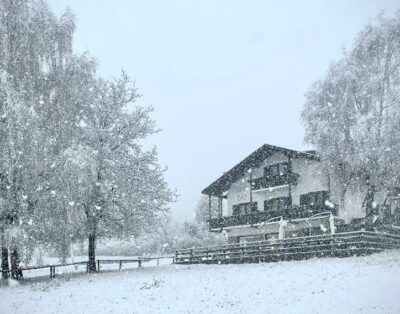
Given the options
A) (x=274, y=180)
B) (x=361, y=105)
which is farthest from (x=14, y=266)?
(x=361, y=105)

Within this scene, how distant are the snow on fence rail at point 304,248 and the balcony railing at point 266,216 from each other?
7793 mm

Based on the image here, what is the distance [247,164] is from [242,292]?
90.7ft

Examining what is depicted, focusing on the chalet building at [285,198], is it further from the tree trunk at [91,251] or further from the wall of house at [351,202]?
the tree trunk at [91,251]

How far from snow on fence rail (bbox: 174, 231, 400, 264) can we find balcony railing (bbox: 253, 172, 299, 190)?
1019 cm

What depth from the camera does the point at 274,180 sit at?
134ft

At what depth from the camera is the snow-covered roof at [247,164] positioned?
39.1 metres

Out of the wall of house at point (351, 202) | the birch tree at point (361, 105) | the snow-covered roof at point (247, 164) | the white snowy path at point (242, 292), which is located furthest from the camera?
Answer: the snow-covered roof at point (247, 164)

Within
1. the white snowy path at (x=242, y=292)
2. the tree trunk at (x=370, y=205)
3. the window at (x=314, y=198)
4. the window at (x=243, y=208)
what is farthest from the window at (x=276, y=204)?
the white snowy path at (x=242, y=292)

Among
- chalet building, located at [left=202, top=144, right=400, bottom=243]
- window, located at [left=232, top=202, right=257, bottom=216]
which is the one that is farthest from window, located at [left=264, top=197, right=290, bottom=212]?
window, located at [left=232, top=202, right=257, bottom=216]

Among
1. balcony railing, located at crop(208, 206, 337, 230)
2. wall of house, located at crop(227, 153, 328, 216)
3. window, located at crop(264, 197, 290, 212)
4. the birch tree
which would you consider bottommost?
balcony railing, located at crop(208, 206, 337, 230)

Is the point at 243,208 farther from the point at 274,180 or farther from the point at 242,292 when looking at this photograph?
the point at 242,292

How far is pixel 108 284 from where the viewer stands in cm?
2234

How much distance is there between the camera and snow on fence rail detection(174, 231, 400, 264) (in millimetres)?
24297

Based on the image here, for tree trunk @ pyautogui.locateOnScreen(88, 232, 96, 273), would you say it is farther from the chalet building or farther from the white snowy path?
the chalet building
